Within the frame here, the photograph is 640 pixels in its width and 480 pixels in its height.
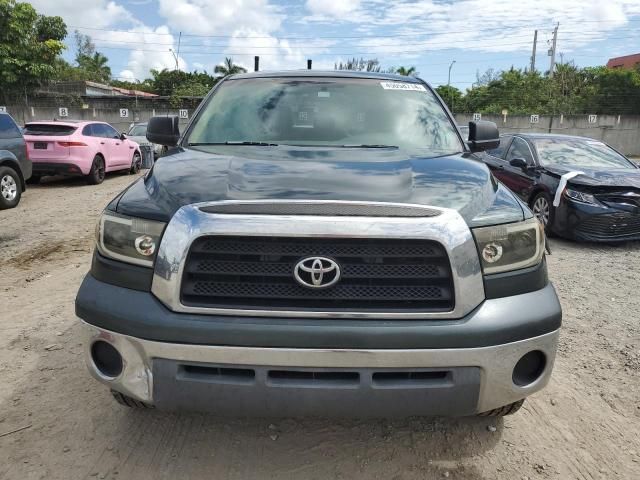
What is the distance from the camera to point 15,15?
29.2 meters

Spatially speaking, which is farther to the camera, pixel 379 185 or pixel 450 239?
pixel 379 185

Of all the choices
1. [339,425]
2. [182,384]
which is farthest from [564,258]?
[182,384]

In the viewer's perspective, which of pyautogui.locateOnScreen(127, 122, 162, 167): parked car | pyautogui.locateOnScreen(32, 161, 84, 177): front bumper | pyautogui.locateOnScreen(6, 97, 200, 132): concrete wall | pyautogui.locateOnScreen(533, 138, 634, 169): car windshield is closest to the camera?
pyautogui.locateOnScreen(533, 138, 634, 169): car windshield

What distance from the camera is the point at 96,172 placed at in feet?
42.1

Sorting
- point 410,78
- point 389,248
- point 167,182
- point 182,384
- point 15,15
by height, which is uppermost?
point 15,15

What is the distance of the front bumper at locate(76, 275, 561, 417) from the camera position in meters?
1.98

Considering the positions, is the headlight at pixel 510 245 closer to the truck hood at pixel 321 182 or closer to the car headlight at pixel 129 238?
the truck hood at pixel 321 182

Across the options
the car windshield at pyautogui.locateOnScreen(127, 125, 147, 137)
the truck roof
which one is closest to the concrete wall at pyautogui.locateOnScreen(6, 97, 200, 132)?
the car windshield at pyautogui.locateOnScreen(127, 125, 147, 137)

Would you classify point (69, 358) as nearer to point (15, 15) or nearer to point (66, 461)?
point (66, 461)

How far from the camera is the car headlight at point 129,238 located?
2139 mm

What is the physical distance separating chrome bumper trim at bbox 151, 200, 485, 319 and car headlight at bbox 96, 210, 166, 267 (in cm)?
7

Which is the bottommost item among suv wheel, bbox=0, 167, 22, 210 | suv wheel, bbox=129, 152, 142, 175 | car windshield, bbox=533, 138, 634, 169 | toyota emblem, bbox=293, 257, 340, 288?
suv wheel, bbox=129, 152, 142, 175

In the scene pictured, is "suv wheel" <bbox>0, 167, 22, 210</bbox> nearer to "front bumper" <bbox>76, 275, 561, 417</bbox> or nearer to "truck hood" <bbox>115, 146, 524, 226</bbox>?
"truck hood" <bbox>115, 146, 524, 226</bbox>

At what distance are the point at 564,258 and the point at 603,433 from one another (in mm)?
4163
